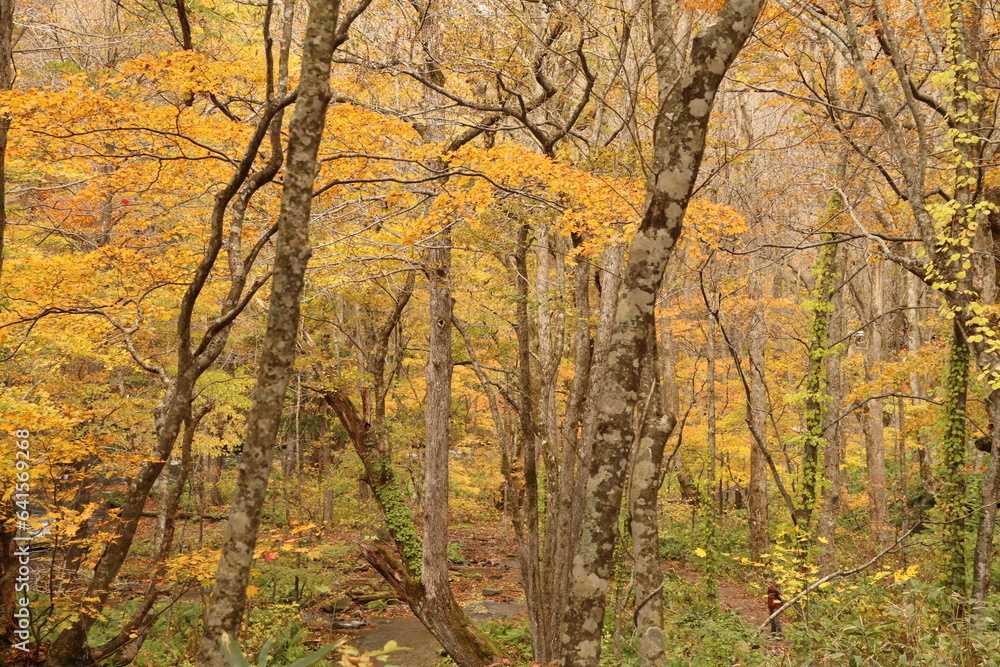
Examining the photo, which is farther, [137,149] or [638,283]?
[137,149]

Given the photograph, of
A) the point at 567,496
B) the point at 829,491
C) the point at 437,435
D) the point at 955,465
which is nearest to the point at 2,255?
the point at 437,435

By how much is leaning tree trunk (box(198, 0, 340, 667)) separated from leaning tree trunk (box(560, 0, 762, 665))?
204 cm

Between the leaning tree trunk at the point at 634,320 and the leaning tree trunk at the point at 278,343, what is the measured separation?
204 cm

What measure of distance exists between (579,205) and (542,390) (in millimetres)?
3146

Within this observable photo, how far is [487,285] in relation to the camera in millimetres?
10797

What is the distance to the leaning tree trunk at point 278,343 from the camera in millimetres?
3922

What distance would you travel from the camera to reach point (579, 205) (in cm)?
764

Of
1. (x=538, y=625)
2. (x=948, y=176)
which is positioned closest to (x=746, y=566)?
(x=538, y=625)

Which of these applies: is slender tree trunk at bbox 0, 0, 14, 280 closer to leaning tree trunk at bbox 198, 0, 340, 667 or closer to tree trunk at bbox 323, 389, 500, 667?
leaning tree trunk at bbox 198, 0, 340, 667

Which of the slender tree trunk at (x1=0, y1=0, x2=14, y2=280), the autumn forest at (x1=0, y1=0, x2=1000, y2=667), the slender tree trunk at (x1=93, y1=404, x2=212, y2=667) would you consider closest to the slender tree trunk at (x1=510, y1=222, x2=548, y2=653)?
the autumn forest at (x1=0, y1=0, x2=1000, y2=667)

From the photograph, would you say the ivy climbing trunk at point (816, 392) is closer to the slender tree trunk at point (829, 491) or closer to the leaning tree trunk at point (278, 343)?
the slender tree trunk at point (829, 491)

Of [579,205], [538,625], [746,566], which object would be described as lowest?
[746,566]

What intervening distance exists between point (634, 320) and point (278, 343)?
2.26m

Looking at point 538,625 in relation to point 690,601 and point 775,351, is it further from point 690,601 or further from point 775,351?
point 775,351
